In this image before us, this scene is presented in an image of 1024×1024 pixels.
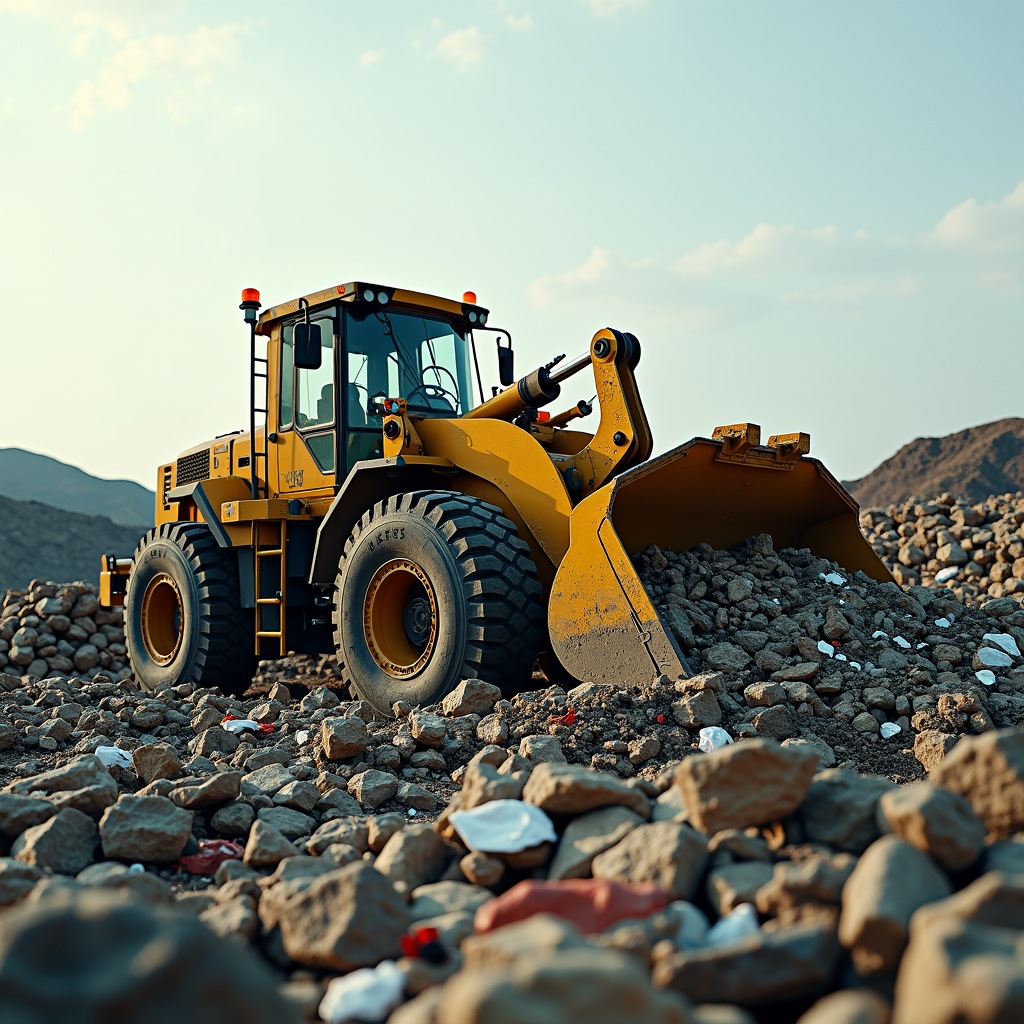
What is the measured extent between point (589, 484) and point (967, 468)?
75.2ft

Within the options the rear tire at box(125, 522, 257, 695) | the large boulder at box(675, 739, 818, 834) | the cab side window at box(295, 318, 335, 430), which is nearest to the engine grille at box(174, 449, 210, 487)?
the rear tire at box(125, 522, 257, 695)

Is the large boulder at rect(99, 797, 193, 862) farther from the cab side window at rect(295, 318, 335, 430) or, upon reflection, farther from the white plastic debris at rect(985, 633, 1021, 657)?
the white plastic debris at rect(985, 633, 1021, 657)

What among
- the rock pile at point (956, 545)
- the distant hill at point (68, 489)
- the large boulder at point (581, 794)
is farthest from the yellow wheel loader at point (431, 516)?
the distant hill at point (68, 489)

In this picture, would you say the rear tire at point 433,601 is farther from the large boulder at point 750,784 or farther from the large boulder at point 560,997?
the large boulder at point 560,997

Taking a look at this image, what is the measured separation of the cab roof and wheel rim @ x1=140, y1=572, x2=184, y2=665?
250cm

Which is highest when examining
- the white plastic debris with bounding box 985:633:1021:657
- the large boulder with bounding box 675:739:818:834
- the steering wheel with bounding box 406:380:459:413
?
the steering wheel with bounding box 406:380:459:413

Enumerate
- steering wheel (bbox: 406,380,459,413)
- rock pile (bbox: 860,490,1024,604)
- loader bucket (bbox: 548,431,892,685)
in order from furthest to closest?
1. rock pile (bbox: 860,490,1024,604)
2. steering wheel (bbox: 406,380,459,413)
3. loader bucket (bbox: 548,431,892,685)

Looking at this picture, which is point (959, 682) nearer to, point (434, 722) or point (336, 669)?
point (434, 722)

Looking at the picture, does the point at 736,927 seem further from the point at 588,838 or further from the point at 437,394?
the point at 437,394

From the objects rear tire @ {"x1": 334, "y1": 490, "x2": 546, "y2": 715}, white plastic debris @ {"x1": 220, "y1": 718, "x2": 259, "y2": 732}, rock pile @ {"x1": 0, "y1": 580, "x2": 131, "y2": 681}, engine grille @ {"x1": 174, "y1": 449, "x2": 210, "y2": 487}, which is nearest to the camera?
rear tire @ {"x1": 334, "y1": 490, "x2": 546, "y2": 715}

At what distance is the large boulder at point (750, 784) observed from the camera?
2.45 meters

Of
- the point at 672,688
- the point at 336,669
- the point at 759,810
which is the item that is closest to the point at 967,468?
the point at 336,669

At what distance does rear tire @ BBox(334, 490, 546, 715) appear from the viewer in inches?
208

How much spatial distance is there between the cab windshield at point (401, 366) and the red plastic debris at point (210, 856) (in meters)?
3.99
